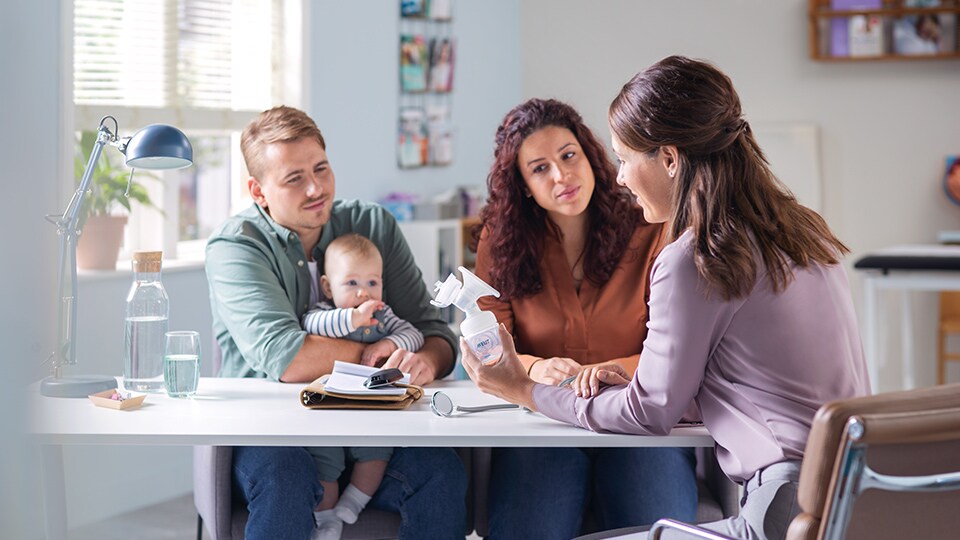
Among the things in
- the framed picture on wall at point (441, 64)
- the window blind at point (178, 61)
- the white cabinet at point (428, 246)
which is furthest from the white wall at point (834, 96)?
the window blind at point (178, 61)

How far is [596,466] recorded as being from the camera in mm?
2092

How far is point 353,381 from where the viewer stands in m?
1.93

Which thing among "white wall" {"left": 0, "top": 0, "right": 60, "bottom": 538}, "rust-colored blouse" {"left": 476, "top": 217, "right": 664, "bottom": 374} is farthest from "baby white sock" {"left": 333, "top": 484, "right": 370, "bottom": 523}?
"white wall" {"left": 0, "top": 0, "right": 60, "bottom": 538}

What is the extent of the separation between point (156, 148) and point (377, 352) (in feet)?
2.01

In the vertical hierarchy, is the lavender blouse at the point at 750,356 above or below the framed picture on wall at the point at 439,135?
below

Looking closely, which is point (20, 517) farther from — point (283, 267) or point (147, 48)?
point (147, 48)

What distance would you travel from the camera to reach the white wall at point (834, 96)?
5.06 meters

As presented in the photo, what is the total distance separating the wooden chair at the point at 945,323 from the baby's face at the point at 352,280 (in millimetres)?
3509

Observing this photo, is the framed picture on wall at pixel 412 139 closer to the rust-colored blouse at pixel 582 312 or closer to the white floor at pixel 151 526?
the white floor at pixel 151 526

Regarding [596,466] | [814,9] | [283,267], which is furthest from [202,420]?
[814,9]

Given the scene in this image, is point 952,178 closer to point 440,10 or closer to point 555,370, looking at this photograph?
point 440,10

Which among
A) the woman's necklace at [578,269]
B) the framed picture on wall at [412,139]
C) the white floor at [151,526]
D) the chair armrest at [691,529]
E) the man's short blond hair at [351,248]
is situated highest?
the framed picture on wall at [412,139]

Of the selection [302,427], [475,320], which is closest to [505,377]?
[475,320]

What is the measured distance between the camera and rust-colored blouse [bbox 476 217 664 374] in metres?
2.26
